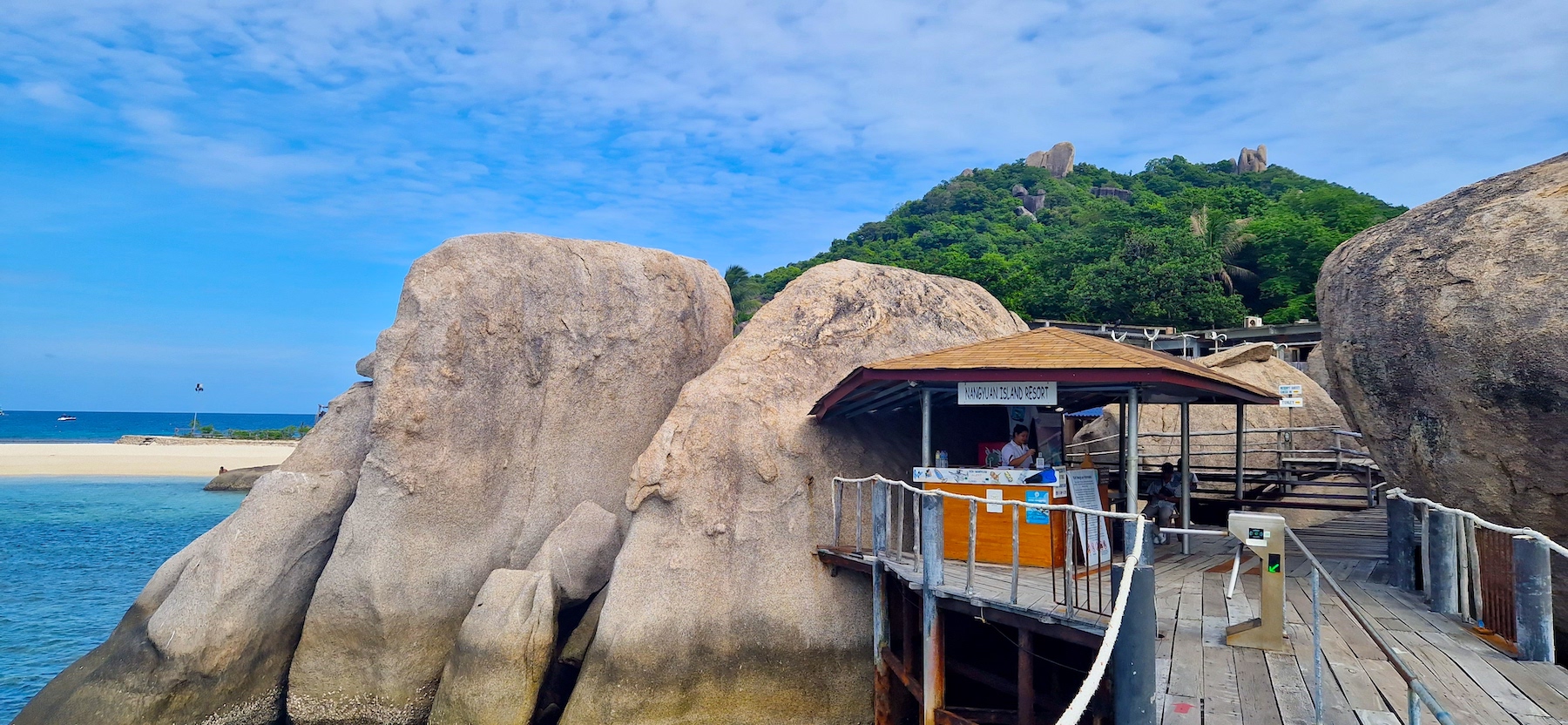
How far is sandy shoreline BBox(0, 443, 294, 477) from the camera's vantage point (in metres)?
60.9

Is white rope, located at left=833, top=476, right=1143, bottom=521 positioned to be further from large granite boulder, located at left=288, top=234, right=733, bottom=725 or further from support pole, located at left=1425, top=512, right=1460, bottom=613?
large granite boulder, located at left=288, top=234, right=733, bottom=725

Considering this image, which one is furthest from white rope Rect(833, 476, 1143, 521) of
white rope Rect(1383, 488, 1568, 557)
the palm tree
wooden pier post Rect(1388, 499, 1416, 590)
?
the palm tree

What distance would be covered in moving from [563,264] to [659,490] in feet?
19.7

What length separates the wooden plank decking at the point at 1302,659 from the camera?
6.16 metres

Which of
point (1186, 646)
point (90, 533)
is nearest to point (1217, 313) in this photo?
point (1186, 646)

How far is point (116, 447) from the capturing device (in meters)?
72.4

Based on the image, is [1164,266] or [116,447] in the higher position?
[1164,266]

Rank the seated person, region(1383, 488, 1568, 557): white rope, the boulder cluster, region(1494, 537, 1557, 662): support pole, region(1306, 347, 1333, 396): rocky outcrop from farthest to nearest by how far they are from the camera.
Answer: region(1306, 347, 1333, 396): rocky outcrop, the seated person, the boulder cluster, region(1494, 537, 1557, 662): support pole, region(1383, 488, 1568, 557): white rope

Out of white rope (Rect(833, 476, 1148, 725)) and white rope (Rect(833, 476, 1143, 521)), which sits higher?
white rope (Rect(833, 476, 1143, 521))

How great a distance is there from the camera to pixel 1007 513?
11039 millimetres

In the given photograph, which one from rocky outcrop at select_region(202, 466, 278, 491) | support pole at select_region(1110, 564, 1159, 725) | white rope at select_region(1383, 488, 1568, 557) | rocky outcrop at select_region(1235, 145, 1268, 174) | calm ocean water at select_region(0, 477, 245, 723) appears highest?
rocky outcrop at select_region(1235, 145, 1268, 174)

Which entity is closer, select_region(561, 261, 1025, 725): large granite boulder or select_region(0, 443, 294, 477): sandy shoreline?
select_region(561, 261, 1025, 725): large granite boulder

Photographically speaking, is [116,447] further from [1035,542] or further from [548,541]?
[1035,542]

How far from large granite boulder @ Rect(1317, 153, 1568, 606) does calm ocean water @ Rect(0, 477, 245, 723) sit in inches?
806
